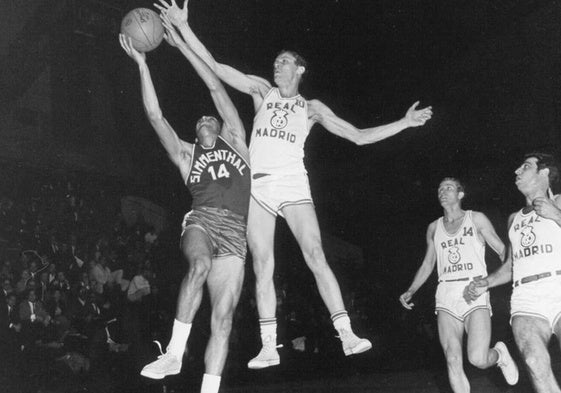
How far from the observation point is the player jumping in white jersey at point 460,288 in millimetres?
6457

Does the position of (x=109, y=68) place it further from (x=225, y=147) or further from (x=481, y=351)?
(x=481, y=351)

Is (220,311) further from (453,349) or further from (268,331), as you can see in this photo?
(453,349)

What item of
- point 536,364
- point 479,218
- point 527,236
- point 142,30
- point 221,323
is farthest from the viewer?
point 479,218

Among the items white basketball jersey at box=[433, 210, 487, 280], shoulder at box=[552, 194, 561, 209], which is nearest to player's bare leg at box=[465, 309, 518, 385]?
white basketball jersey at box=[433, 210, 487, 280]

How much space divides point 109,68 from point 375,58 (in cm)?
836

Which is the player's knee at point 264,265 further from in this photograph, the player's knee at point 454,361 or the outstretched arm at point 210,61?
the player's knee at point 454,361

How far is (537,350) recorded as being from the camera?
5.02 m

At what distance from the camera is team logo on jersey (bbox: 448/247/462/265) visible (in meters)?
6.82

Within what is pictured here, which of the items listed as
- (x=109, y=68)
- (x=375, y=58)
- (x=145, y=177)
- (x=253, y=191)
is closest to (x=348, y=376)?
(x=253, y=191)

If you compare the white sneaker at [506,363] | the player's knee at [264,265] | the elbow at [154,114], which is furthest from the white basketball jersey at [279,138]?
the white sneaker at [506,363]

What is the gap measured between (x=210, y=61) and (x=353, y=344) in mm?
2836

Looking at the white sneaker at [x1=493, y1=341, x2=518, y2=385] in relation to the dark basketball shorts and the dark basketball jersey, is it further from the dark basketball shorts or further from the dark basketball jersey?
the dark basketball jersey

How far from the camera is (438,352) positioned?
486 inches

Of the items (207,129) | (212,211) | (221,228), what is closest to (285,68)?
(207,129)
